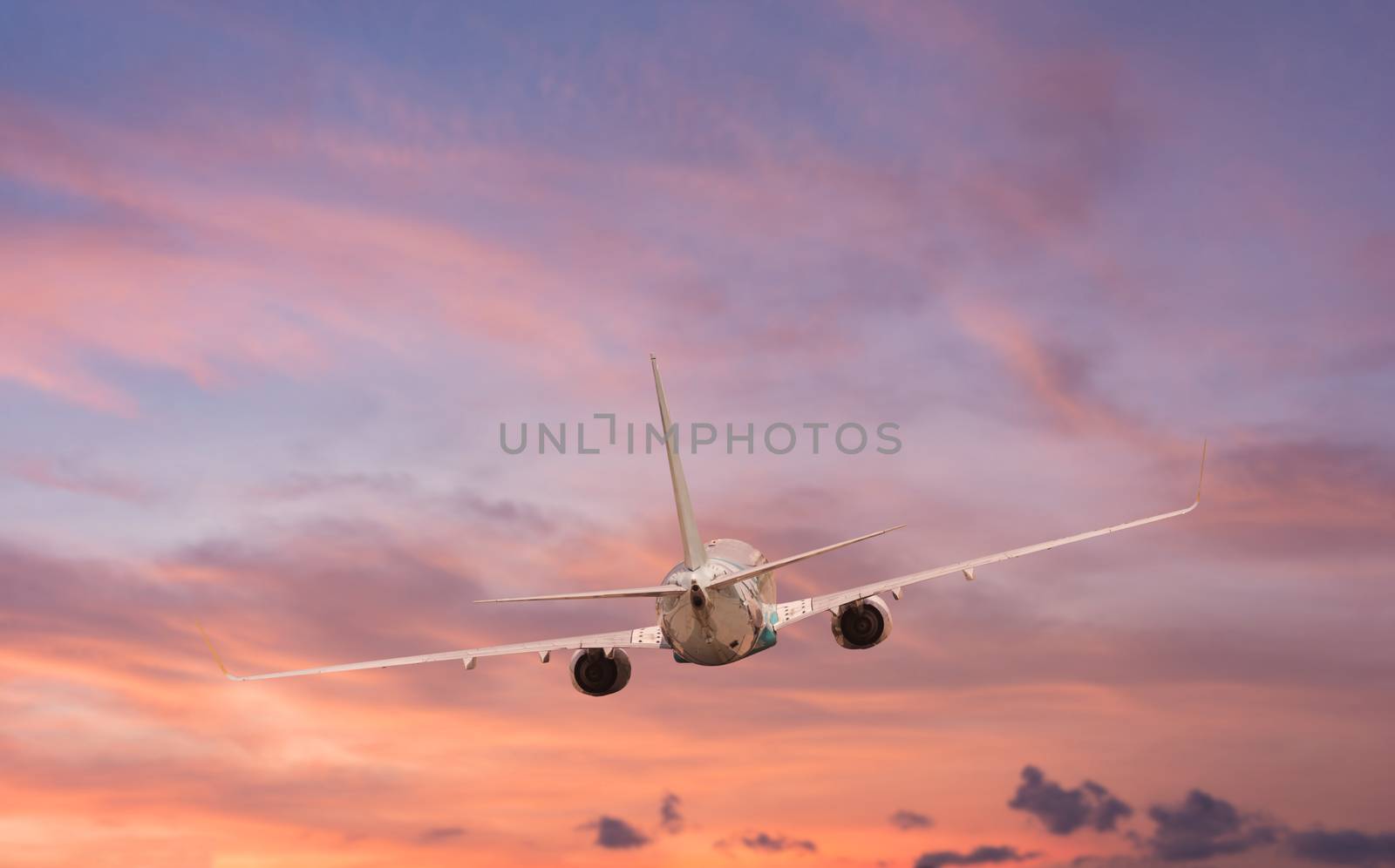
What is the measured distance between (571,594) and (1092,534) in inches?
929

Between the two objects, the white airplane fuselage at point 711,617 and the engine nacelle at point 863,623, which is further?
the engine nacelle at point 863,623

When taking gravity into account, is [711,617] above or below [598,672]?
above

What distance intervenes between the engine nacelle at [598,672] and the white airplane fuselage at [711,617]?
3381 millimetres

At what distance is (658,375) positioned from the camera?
2135 inches

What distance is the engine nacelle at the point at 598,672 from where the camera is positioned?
58.8 metres

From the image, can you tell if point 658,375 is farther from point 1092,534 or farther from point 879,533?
point 1092,534

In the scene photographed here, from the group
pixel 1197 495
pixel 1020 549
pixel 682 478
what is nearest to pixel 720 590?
pixel 682 478

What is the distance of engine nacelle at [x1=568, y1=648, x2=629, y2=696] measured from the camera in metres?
58.8

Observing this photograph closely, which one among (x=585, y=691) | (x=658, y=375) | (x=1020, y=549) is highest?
(x=658, y=375)

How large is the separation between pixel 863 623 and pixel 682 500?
32.3ft

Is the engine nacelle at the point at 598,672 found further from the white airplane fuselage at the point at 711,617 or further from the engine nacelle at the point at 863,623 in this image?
the engine nacelle at the point at 863,623

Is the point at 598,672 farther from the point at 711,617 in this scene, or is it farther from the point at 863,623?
the point at 863,623

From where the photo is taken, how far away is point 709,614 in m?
53.9

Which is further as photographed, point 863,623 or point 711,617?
point 863,623
